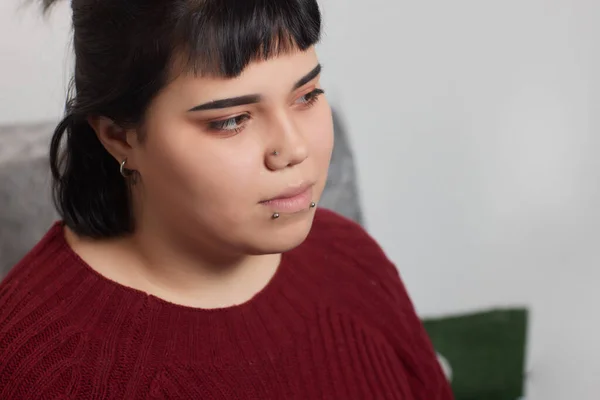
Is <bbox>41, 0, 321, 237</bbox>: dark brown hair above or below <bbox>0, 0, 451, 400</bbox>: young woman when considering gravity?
above

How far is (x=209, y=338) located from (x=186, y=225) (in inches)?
5.6

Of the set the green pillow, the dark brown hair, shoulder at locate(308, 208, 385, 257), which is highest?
the dark brown hair

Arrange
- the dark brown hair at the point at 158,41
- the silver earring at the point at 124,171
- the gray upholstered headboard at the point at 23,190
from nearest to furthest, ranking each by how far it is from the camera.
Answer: the dark brown hair at the point at 158,41
the silver earring at the point at 124,171
the gray upholstered headboard at the point at 23,190

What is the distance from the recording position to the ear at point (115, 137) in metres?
0.72

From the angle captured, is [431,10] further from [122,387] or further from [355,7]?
[122,387]

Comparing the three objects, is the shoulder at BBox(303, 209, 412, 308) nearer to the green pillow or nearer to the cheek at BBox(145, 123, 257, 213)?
the cheek at BBox(145, 123, 257, 213)

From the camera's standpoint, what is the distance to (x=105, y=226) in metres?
0.82

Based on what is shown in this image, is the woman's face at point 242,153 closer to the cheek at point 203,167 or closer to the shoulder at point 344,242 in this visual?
the cheek at point 203,167

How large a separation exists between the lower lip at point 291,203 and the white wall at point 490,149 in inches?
27.0

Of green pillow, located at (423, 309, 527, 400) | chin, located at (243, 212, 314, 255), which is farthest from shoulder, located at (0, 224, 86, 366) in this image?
green pillow, located at (423, 309, 527, 400)

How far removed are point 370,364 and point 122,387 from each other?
34 cm

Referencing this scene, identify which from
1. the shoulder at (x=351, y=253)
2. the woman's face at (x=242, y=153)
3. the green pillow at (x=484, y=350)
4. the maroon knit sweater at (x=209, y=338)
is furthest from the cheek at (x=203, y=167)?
the green pillow at (x=484, y=350)

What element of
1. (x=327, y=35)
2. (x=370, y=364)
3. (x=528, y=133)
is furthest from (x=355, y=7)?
(x=370, y=364)

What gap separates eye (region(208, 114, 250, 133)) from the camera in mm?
671
